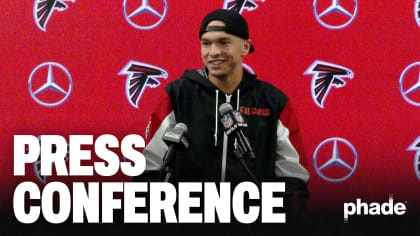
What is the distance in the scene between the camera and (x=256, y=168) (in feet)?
5.41

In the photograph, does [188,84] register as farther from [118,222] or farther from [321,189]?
[321,189]

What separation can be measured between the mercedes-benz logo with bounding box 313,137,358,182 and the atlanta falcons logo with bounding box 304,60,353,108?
0.64ft

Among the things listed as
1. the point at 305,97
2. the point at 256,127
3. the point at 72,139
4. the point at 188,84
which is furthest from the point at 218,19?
the point at 72,139

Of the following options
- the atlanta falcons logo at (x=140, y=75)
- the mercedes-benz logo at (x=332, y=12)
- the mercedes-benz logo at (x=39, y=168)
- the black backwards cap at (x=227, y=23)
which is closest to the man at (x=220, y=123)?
the black backwards cap at (x=227, y=23)

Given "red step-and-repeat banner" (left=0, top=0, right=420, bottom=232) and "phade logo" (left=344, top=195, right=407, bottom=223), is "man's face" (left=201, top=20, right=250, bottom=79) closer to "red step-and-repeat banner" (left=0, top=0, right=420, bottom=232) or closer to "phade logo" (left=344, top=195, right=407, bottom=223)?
"red step-and-repeat banner" (left=0, top=0, right=420, bottom=232)

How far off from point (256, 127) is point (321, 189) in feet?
2.40

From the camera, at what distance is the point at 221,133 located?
1648 millimetres

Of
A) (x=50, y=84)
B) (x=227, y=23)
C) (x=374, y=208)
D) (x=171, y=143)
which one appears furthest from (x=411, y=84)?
(x=50, y=84)

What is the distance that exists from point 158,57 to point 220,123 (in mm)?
640

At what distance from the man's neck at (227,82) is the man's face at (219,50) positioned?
47 mm

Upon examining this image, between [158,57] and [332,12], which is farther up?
[332,12]

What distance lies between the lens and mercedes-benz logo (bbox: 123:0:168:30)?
7.22 ft

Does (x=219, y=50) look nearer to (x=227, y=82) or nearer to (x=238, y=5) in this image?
(x=227, y=82)

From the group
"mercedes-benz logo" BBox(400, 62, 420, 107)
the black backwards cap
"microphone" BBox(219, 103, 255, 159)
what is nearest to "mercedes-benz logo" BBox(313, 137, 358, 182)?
"mercedes-benz logo" BBox(400, 62, 420, 107)
